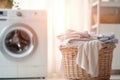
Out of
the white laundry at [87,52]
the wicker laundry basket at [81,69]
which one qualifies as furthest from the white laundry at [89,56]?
the wicker laundry basket at [81,69]

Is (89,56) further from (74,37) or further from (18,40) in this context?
(18,40)

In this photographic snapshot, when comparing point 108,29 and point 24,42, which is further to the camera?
point 108,29

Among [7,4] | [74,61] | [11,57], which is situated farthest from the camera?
[7,4]

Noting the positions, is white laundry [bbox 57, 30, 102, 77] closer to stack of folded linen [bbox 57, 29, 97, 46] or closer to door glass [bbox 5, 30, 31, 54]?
stack of folded linen [bbox 57, 29, 97, 46]

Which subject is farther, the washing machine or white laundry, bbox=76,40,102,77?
the washing machine

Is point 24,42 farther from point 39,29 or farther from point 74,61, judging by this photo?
point 74,61

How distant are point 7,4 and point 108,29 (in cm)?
127

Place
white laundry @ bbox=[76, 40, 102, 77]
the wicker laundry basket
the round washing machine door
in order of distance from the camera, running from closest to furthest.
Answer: white laundry @ bbox=[76, 40, 102, 77] → the wicker laundry basket → the round washing machine door

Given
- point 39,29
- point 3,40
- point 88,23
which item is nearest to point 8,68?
point 3,40

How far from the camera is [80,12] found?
11.4ft

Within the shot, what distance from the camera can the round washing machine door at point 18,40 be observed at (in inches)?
108

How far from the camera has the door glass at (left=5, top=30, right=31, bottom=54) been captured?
2797 mm

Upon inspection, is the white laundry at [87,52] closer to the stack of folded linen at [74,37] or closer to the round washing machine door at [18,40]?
the stack of folded linen at [74,37]

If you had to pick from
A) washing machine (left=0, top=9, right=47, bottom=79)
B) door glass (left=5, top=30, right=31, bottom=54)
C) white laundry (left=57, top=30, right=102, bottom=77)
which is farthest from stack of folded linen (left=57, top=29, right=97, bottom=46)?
door glass (left=5, top=30, right=31, bottom=54)
